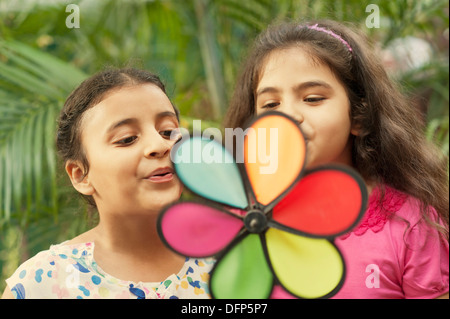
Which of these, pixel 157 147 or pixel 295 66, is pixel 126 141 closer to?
pixel 157 147

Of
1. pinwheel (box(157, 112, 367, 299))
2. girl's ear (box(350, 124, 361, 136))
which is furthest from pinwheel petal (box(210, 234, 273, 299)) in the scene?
girl's ear (box(350, 124, 361, 136))

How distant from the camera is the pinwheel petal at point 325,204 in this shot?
0.49 metres

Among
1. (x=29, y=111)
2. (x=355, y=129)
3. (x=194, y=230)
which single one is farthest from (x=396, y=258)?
(x=29, y=111)

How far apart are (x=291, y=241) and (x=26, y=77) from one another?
28.8 inches

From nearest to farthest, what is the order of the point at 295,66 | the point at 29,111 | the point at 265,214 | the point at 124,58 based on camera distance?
the point at 265,214 < the point at 295,66 < the point at 29,111 < the point at 124,58

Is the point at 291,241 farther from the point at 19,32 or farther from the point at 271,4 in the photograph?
the point at 19,32

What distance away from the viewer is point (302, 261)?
510mm

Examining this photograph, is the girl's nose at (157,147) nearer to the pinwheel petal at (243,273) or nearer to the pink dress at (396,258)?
the pinwheel petal at (243,273)

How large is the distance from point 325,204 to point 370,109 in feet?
0.75

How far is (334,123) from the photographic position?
59 cm

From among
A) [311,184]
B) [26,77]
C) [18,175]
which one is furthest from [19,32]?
[311,184]

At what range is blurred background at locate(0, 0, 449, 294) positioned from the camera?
3.34 ft

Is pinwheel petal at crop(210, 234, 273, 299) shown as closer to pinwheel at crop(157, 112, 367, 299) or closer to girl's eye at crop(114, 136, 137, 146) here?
pinwheel at crop(157, 112, 367, 299)

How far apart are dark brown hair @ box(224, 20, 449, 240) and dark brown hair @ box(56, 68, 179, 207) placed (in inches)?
6.6
